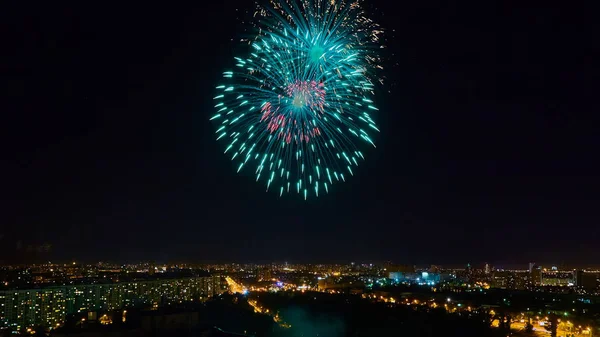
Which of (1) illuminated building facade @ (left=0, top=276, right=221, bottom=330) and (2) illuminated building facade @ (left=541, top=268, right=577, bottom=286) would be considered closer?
(1) illuminated building facade @ (left=0, top=276, right=221, bottom=330)

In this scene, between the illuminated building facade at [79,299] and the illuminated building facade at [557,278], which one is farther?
the illuminated building facade at [557,278]

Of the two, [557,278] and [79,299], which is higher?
[79,299]

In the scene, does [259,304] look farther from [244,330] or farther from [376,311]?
[244,330]

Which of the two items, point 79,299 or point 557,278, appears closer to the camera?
point 79,299

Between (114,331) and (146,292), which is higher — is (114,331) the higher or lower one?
the higher one

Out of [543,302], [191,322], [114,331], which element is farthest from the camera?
[543,302]

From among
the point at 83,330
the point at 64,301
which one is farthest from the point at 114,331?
the point at 64,301

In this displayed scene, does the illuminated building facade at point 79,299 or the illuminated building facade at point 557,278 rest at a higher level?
the illuminated building facade at point 79,299

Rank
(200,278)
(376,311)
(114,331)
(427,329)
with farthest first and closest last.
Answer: (200,278) → (376,311) → (427,329) → (114,331)
